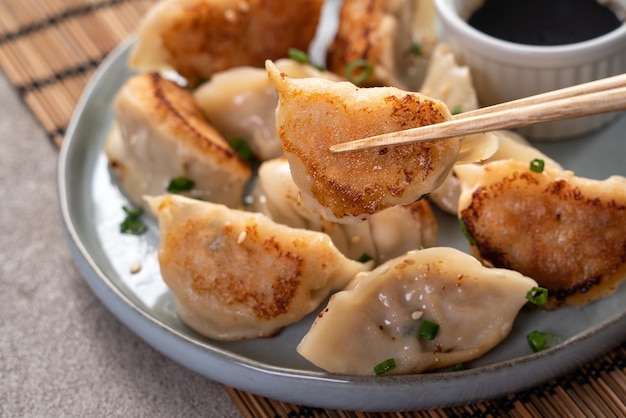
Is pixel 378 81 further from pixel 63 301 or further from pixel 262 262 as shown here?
pixel 63 301

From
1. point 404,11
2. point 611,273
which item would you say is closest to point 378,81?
point 404,11

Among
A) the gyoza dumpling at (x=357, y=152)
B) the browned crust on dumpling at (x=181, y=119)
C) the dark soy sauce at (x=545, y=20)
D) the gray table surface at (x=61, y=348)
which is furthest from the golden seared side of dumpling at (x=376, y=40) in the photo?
the gray table surface at (x=61, y=348)

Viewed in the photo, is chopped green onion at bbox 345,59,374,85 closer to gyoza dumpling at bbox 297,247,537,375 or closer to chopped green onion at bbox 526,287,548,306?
gyoza dumpling at bbox 297,247,537,375

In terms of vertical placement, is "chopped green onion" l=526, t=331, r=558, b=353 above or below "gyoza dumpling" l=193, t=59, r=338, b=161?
below

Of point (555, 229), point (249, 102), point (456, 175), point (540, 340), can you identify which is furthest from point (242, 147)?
point (540, 340)

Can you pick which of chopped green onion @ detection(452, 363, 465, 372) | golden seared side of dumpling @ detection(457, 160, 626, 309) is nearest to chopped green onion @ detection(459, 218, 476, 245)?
golden seared side of dumpling @ detection(457, 160, 626, 309)

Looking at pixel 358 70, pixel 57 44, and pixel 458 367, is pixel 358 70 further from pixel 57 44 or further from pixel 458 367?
pixel 57 44

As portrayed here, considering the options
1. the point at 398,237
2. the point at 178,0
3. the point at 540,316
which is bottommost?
the point at 540,316
